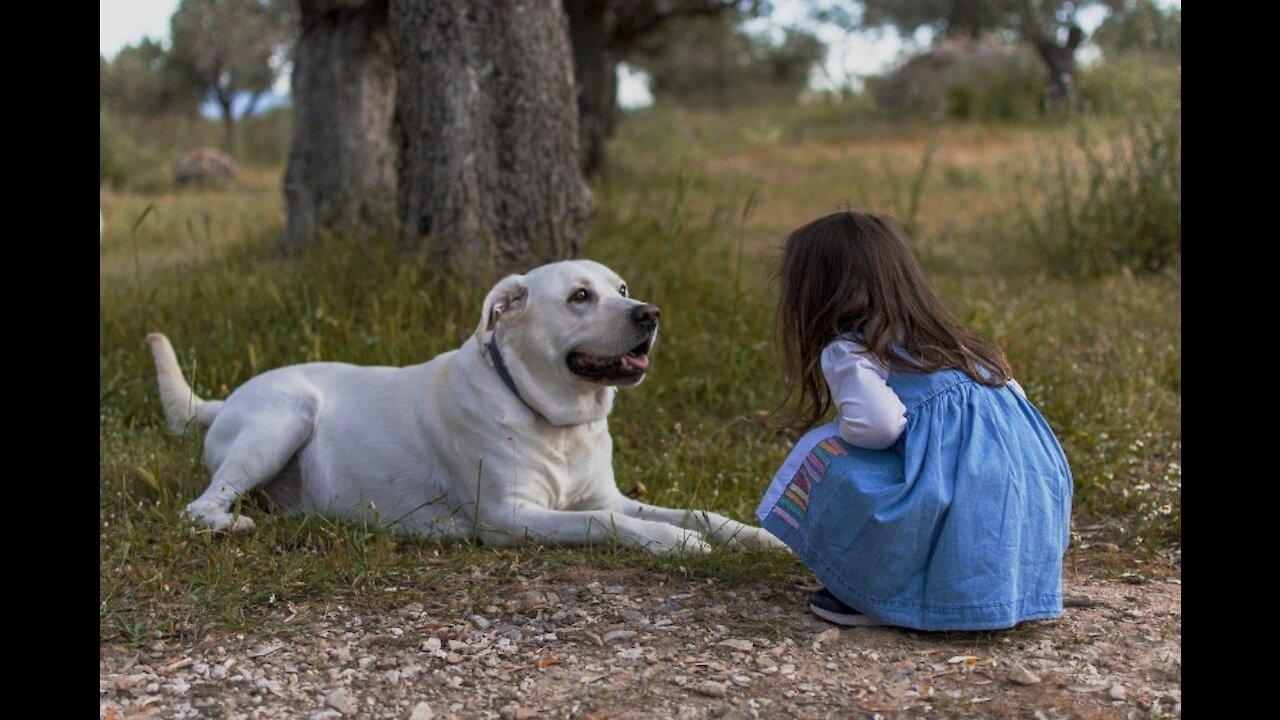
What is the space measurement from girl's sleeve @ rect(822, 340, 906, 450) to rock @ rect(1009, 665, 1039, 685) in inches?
26.0

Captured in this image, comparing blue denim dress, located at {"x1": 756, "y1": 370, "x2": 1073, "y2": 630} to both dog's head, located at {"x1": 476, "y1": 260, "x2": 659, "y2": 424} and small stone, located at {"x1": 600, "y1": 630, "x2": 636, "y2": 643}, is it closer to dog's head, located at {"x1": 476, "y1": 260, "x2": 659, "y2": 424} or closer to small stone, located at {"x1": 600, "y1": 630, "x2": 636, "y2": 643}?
small stone, located at {"x1": 600, "y1": 630, "x2": 636, "y2": 643}

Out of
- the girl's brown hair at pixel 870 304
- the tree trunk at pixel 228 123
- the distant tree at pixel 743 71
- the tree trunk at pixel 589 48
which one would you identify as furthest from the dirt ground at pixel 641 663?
the distant tree at pixel 743 71

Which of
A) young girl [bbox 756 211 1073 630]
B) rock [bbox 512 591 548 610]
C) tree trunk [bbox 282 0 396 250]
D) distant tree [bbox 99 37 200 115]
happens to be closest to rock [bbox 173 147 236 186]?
tree trunk [bbox 282 0 396 250]

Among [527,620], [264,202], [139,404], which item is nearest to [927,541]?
[527,620]

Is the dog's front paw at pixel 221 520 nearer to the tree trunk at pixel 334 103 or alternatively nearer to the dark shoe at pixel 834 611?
the dark shoe at pixel 834 611

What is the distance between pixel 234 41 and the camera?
22000mm

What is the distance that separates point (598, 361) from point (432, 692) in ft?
4.65

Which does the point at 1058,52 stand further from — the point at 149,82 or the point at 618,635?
the point at 149,82

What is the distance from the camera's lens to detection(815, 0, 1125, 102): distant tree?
1783 cm

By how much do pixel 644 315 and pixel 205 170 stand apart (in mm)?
12715

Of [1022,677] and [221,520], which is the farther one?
[221,520]

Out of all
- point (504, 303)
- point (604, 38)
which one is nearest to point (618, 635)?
point (504, 303)

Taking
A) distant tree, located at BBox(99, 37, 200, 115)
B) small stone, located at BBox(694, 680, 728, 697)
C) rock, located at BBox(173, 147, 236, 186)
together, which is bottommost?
small stone, located at BBox(694, 680, 728, 697)
